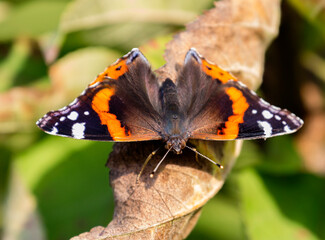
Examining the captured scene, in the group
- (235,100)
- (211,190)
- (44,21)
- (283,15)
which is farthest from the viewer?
(44,21)

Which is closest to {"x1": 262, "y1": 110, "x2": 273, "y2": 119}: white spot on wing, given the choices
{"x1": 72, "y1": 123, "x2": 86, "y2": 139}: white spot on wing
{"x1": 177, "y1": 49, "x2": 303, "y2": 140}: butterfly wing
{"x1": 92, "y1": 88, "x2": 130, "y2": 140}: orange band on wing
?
{"x1": 177, "y1": 49, "x2": 303, "y2": 140}: butterfly wing

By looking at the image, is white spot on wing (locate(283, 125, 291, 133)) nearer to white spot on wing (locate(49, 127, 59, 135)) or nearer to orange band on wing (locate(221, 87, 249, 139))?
orange band on wing (locate(221, 87, 249, 139))

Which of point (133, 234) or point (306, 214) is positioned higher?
point (133, 234)

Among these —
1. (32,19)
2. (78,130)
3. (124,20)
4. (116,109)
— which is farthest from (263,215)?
(32,19)

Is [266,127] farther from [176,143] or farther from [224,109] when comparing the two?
[176,143]

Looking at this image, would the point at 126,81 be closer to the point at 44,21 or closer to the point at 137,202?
the point at 137,202

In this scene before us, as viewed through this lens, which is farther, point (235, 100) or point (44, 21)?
point (44, 21)

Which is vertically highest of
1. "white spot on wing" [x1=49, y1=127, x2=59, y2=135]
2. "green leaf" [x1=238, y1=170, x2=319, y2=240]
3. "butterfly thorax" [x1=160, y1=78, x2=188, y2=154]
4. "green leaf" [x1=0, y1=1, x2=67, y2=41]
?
"green leaf" [x1=0, y1=1, x2=67, y2=41]

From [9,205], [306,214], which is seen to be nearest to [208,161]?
[306,214]
